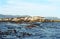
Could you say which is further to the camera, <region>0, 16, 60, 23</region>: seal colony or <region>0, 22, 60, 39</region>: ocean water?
<region>0, 16, 60, 23</region>: seal colony

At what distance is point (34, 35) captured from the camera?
4.69 m

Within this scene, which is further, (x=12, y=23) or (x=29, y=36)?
(x=12, y=23)

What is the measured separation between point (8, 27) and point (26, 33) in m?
0.48

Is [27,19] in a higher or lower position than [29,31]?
higher

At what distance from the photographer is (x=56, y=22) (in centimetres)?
488

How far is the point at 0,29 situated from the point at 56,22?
138 centimetres

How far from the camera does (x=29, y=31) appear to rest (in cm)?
486

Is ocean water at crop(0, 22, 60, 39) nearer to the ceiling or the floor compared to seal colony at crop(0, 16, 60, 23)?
nearer to the floor

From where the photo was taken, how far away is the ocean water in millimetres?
4637

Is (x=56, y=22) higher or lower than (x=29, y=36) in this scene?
higher

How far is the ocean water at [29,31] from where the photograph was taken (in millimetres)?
4637

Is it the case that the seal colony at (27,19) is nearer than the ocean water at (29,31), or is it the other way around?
the ocean water at (29,31)

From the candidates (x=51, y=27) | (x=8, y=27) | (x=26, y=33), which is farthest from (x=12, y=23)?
(x=51, y=27)

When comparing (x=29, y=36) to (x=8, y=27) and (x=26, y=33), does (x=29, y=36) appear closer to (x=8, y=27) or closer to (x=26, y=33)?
(x=26, y=33)
